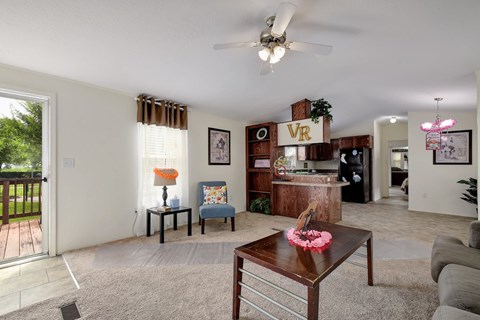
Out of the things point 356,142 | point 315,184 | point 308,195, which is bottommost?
point 308,195

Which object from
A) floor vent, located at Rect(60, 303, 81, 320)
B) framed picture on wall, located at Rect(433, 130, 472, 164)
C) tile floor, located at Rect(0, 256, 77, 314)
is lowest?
tile floor, located at Rect(0, 256, 77, 314)

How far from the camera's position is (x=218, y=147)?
15.6 ft

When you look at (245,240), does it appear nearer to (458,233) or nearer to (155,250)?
(155,250)

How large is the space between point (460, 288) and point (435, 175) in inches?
198

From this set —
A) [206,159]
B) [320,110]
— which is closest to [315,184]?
[320,110]

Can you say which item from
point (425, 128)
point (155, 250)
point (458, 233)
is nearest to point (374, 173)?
point (425, 128)

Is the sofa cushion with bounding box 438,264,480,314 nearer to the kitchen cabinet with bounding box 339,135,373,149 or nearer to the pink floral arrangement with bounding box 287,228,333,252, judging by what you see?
the pink floral arrangement with bounding box 287,228,333,252

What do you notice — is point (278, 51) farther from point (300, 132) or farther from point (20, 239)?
point (20, 239)

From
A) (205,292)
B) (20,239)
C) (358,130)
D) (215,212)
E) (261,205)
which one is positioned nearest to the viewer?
(205,292)

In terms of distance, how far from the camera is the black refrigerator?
6406mm

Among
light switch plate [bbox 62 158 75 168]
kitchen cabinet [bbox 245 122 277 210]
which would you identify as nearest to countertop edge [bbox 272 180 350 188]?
kitchen cabinet [bbox 245 122 277 210]

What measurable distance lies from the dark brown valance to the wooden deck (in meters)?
2.19

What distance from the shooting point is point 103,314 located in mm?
1641

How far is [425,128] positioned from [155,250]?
559 cm
